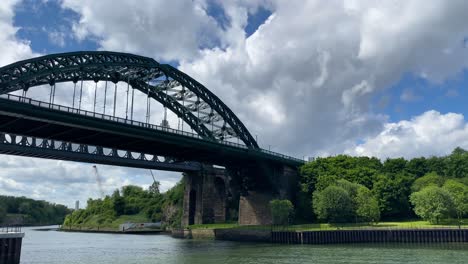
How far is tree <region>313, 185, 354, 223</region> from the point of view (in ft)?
232

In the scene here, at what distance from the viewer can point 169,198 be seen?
126m

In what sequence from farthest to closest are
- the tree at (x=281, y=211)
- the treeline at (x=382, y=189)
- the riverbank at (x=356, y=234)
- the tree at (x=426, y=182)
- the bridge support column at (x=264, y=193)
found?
the bridge support column at (x=264, y=193) → the tree at (x=426, y=182) → the tree at (x=281, y=211) → the treeline at (x=382, y=189) → the riverbank at (x=356, y=234)

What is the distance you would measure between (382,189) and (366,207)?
10716 mm

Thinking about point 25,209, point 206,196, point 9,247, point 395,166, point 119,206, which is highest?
point 395,166

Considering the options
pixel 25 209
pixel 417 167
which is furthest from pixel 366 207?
pixel 25 209

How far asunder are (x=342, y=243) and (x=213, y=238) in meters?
25.8

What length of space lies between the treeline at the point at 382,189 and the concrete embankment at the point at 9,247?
47.3 meters

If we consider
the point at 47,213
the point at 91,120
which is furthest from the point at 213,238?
the point at 47,213

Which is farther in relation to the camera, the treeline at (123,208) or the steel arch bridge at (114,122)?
the treeline at (123,208)

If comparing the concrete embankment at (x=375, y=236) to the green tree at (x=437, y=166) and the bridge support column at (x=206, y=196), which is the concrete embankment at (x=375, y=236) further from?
the green tree at (x=437, y=166)

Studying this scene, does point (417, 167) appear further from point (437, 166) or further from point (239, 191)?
point (239, 191)

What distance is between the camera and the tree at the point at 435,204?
64.4 metres

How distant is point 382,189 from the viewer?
3115 inches

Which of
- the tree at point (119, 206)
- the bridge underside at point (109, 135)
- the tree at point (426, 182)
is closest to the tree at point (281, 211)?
the bridge underside at point (109, 135)
